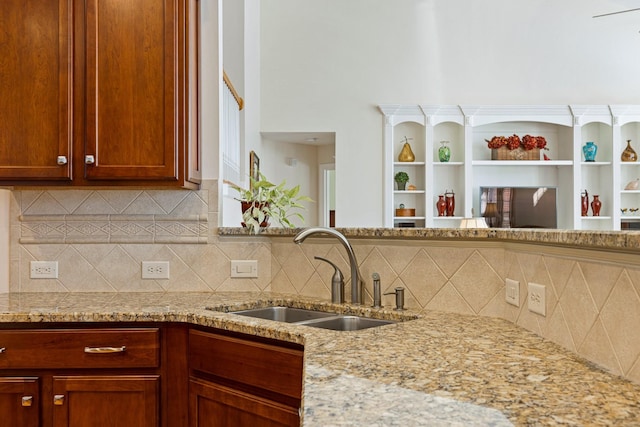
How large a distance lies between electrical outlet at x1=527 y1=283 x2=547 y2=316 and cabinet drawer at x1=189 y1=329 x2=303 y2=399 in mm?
707

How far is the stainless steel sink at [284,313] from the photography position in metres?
2.33

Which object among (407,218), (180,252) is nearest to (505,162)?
(407,218)

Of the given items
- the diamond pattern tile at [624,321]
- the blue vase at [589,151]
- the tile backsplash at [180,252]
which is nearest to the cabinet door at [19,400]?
the tile backsplash at [180,252]

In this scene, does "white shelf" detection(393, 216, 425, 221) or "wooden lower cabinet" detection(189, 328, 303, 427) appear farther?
"white shelf" detection(393, 216, 425, 221)

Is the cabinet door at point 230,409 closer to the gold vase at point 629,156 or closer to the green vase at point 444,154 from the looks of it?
the green vase at point 444,154

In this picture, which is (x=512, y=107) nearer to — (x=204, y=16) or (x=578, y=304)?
(x=204, y=16)

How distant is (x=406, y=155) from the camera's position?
670cm

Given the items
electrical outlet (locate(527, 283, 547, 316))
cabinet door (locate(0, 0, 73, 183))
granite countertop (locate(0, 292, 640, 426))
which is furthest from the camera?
cabinet door (locate(0, 0, 73, 183))

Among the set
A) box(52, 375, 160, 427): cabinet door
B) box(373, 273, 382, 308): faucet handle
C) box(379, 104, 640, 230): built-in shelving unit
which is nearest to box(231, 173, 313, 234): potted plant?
box(373, 273, 382, 308): faucet handle

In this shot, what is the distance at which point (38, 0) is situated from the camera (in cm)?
247

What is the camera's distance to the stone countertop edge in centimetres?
113

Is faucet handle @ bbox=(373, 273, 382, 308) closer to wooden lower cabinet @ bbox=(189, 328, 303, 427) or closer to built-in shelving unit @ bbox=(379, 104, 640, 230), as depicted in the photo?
wooden lower cabinet @ bbox=(189, 328, 303, 427)

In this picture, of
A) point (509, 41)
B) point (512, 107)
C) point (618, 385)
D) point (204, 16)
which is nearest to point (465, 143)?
point (512, 107)

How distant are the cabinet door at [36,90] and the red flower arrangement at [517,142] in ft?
17.4
